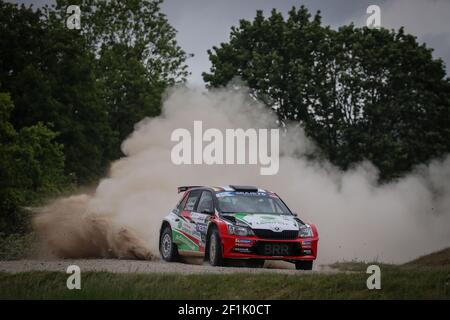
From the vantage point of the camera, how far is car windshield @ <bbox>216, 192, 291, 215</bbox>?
66.5 ft

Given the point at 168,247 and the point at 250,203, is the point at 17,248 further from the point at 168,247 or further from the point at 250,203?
the point at 250,203

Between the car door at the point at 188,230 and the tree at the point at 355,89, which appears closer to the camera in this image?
the car door at the point at 188,230

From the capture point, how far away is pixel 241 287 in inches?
591

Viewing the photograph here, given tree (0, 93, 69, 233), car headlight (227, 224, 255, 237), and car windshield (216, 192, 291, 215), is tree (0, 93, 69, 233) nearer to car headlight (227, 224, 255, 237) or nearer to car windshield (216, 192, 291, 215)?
car windshield (216, 192, 291, 215)

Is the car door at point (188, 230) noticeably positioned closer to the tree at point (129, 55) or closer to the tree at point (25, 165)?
the tree at point (25, 165)

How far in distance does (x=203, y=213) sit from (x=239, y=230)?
152cm

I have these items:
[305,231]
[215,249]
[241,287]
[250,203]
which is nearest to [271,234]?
[305,231]

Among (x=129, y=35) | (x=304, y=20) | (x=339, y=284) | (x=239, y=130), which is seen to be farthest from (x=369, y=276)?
(x=129, y=35)

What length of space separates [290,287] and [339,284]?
29.9 inches

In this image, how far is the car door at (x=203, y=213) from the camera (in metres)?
20.1

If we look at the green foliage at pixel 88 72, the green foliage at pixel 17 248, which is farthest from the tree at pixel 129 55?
the green foliage at pixel 17 248

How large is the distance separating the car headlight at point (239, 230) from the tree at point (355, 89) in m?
28.5

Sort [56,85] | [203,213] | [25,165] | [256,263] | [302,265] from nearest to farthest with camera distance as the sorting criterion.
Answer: [302,265] → [256,263] → [203,213] → [25,165] → [56,85]
